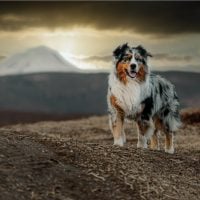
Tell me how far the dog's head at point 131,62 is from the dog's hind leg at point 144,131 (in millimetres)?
868

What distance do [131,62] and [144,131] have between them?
1538 mm

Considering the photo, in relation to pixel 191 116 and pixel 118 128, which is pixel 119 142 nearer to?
pixel 118 128

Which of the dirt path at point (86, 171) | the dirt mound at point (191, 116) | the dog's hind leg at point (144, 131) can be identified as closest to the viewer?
the dirt path at point (86, 171)

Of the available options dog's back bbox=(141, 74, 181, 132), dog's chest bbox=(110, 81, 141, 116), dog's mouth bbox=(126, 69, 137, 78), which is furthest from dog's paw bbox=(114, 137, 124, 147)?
dog's mouth bbox=(126, 69, 137, 78)

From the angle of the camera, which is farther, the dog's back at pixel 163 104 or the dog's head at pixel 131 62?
the dog's back at pixel 163 104

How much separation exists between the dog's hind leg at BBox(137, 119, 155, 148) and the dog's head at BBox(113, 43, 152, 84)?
87cm

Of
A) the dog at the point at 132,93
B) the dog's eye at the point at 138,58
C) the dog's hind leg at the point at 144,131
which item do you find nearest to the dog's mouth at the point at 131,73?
the dog at the point at 132,93

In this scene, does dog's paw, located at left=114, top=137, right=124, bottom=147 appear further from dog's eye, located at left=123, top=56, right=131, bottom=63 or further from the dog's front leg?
dog's eye, located at left=123, top=56, right=131, bottom=63

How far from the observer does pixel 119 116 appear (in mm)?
14484

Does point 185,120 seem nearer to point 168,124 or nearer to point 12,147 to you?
point 168,124

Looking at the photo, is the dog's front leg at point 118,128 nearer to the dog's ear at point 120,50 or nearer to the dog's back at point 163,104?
the dog's back at point 163,104

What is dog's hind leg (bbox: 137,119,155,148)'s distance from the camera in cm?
1470

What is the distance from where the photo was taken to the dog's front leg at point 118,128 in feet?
47.1

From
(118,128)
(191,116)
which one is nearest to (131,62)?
(118,128)
